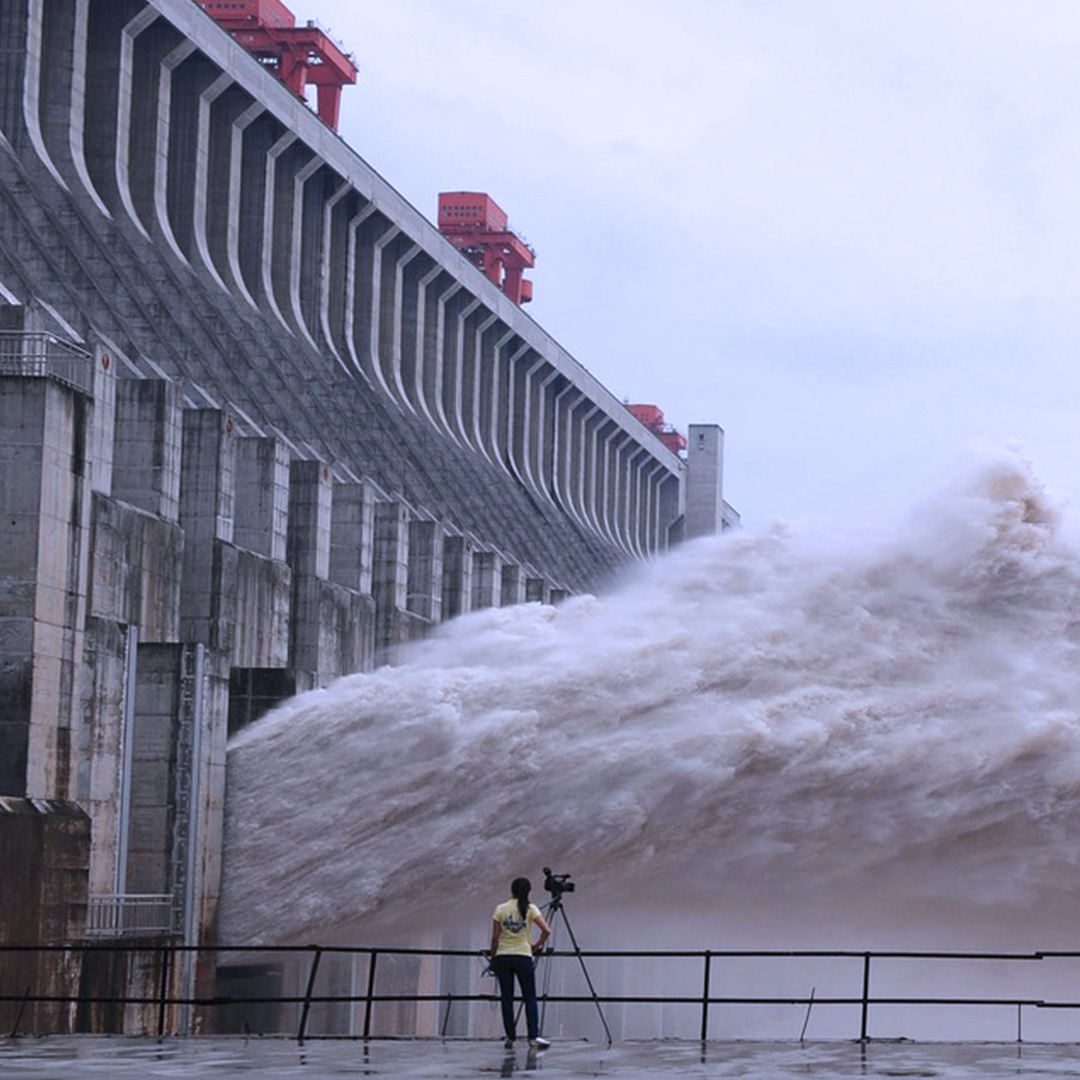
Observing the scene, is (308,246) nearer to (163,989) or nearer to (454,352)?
(454,352)

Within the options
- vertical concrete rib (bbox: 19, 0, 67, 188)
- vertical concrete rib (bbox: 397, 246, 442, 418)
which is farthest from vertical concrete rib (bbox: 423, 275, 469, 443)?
vertical concrete rib (bbox: 19, 0, 67, 188)

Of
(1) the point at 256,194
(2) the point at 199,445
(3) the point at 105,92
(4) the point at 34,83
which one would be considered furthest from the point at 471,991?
(1) the point at 256,194

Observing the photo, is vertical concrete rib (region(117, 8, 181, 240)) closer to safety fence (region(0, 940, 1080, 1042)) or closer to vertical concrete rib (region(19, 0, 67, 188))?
vertical concrete rib (region(19, 0, 67, 188))

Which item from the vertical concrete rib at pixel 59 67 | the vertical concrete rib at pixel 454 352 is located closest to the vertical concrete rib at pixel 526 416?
the vertical concrete rib at pixel 454 352

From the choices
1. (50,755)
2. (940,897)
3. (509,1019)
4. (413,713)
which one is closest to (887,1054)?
(509,1019)

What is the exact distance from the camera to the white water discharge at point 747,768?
141 ft

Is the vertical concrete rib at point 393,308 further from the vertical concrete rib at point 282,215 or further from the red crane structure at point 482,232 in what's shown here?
the red crane structure at point 482,232

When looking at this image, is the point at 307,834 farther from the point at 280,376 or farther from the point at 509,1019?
the point at 280,376

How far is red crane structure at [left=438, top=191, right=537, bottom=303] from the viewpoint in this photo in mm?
139250

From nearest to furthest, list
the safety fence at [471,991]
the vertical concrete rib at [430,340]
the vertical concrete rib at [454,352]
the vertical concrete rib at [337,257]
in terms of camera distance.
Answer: the safety fence at [471,991], the vertical concrete rib at [337,257], the vertical concrete rib at [430,340], the vertical concrete rib at [454,352]

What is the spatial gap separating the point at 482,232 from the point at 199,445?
8608 cm

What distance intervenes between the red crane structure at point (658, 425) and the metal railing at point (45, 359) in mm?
131600

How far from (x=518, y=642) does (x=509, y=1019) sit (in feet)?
78.9

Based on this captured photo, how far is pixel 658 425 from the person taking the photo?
18200cm
